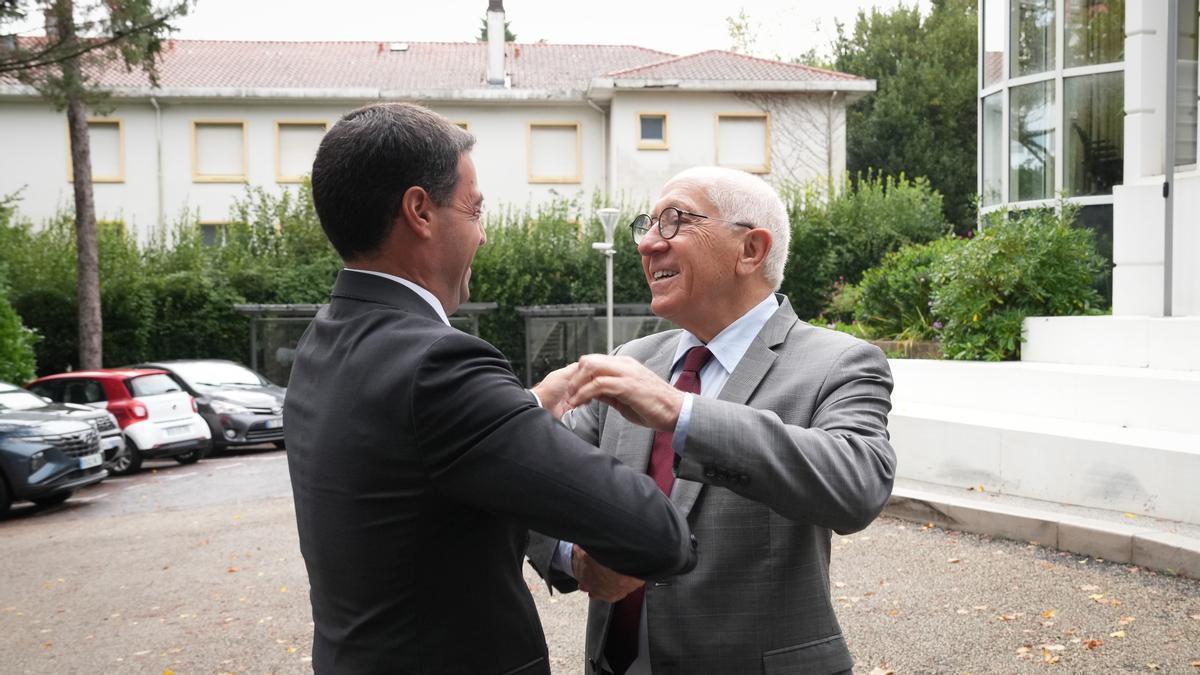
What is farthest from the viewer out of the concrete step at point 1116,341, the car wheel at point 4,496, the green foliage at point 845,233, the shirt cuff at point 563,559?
the green foliage at point 845,233

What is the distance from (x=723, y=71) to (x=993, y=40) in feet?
70.2

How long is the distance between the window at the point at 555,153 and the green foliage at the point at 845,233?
325 inches

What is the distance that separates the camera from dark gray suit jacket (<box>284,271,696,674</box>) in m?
1.79

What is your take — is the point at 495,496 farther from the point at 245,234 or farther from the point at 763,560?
the point at 245,234

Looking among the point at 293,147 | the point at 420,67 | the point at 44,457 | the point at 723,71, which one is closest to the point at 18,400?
the point at 44,457

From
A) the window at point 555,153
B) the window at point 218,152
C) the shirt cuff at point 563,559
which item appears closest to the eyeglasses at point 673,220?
the shirt cuff at point 563,559

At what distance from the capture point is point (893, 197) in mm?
31578

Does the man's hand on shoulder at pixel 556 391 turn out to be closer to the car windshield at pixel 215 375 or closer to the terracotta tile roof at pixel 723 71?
the car windshield at pixel 215 375

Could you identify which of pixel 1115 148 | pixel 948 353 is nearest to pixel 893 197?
pixel 1115 148

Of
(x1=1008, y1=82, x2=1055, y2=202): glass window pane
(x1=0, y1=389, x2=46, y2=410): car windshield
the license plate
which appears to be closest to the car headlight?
(x1=0, y1=389, x2=46, y2=410): car windshield

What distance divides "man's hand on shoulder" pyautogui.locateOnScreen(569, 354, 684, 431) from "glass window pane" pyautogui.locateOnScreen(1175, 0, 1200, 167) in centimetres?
1069

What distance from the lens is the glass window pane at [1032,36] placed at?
1455 cm

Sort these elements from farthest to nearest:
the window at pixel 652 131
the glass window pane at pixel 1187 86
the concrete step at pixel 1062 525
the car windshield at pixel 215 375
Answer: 1. the window at pixel 652 131
2. the car windshield at pixel 215 375
3. the glass window pane at pixel 1187 86
4. the concrete step at pixel 1062 525

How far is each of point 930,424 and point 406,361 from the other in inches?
341
